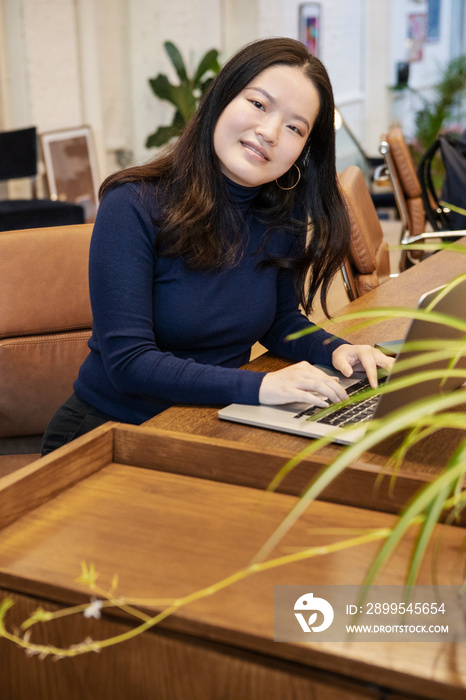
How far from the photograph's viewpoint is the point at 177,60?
620 centimetres

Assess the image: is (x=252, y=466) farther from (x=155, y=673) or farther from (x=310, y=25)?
(x=310, y=25)

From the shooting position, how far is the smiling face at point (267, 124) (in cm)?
145

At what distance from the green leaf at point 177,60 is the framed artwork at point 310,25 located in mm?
2120

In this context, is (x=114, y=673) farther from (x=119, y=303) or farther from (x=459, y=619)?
(x=119, y=303)

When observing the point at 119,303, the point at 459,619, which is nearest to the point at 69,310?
the point at 119,303

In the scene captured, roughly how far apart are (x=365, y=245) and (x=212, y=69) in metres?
4.54

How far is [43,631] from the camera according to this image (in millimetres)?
863

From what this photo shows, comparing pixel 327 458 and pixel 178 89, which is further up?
pixel 178 89

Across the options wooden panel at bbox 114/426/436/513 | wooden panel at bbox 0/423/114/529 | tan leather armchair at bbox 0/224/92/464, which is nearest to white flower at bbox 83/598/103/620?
wooden panel at bbox 0/423/114/529

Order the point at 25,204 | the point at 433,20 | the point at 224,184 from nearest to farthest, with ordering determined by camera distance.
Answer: the point at 224,184 < the point at 25,204 < the point at 433,20

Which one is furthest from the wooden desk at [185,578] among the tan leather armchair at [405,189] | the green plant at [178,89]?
the green plant at [178,89]

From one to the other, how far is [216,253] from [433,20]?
984 centimetres

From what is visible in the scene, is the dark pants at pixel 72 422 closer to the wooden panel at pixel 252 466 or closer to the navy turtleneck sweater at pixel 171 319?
the navy turtleneck sweater at pixel 171 319

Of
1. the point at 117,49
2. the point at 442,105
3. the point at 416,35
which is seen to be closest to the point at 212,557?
the point at 117,49
